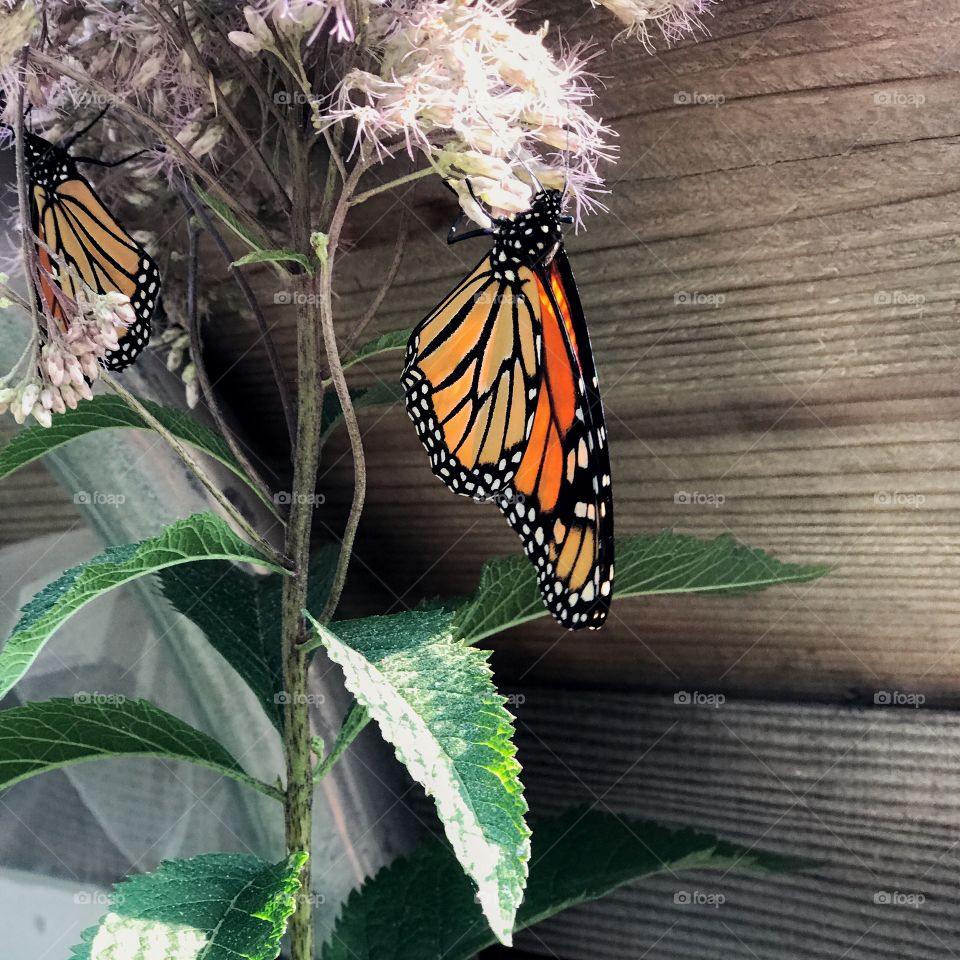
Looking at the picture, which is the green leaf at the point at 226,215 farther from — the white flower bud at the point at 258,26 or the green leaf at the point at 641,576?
the green leaf at the point at 641,576

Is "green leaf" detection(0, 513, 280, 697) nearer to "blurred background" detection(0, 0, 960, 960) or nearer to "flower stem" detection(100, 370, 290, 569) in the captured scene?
"flower stem" detection(100, 370, 290, 569)

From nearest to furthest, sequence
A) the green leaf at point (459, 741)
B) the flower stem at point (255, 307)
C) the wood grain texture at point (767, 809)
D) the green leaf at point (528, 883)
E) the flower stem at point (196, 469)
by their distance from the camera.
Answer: the green leaf at point (459, 741)
the flower stem at point (196, 469)
the flower stem at point (255, 307)
the green leaf at point (528, 883)
the wood grain texture at point (767, 809)

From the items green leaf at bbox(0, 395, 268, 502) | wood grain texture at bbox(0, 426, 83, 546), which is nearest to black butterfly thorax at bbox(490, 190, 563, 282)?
green leaf at bbox(0, 395, 268, 502)

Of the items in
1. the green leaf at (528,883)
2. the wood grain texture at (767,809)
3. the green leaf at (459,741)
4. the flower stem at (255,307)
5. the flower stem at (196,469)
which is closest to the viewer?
the green leaf at (459,741)

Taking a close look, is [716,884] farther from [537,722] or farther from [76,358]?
[76,358]

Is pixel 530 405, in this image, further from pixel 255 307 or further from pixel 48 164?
pixel 48 164

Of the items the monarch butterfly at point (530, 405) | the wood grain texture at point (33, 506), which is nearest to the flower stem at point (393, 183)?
the monarch butterfly at point (530, 405)
